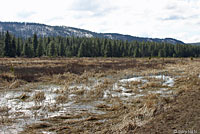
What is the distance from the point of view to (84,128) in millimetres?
7508

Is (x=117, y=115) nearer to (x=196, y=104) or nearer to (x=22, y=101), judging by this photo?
(x=196, y=104)

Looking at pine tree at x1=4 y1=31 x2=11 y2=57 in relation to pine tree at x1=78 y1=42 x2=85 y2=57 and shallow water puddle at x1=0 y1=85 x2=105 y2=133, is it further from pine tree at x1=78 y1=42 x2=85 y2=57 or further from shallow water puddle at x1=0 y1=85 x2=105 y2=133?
shallow water puddle at x1=0 y1=85 x2=105 y2=133

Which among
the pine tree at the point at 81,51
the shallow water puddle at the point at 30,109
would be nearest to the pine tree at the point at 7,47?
the pine tree at the point at 81,51

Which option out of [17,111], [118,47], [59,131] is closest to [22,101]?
[17,111]

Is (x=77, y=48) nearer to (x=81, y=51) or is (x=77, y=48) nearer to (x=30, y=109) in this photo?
(x=81, y=51)

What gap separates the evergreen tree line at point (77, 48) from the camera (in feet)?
225

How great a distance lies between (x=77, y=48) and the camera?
96.9 meters

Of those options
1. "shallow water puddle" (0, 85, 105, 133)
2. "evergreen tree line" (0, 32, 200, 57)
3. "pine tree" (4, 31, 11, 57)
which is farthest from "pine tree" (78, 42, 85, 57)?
"shallow water puddle" (0, 85, 105, 133)

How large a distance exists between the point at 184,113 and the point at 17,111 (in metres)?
7.48

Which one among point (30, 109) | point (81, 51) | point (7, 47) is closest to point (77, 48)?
point (81, 51)

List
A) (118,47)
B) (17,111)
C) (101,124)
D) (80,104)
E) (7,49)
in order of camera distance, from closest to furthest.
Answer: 1. (101,124)
2. (17,111)
3. (80,104)
4. (7,49)
5. (118,47)

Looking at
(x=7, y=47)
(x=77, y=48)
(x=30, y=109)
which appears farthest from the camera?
(x=77, y=48)

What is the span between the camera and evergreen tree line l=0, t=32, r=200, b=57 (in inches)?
2695

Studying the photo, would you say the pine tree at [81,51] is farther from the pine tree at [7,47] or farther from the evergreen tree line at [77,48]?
the pine tree at [7,47]
